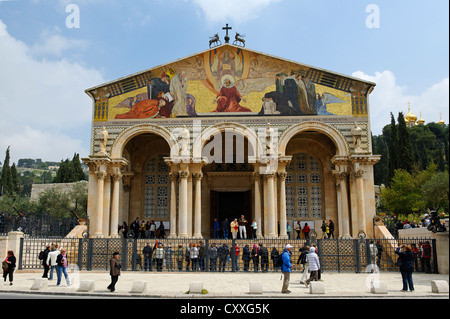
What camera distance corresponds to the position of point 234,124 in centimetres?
2444

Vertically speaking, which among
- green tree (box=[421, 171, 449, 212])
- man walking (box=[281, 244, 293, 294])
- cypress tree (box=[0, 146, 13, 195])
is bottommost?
man walking (box=[281, 244, 293, 294])

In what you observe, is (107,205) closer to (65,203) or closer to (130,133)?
(130,133)

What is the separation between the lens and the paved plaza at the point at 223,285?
38.0ft

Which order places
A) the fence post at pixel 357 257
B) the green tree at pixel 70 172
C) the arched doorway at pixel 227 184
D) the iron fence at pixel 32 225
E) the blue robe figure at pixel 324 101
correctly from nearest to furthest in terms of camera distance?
the fence post at pixel 357 257
the iron fence at pixel 32 225
the blue robe figure at pixel 324 101
the arched doorway at pixel 227 184
the green tree at pixel 70 172

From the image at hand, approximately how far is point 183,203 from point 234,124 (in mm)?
5273

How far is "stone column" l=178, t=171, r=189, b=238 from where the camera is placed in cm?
2359

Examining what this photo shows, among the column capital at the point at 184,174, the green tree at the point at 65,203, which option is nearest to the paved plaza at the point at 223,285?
the column capital at the point at 184,174

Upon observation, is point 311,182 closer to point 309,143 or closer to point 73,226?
point 309,143

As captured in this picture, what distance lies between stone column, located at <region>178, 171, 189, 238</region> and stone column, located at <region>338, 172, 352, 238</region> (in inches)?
338

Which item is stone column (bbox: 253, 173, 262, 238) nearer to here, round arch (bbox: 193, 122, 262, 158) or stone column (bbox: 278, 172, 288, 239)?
stone column (bbox: 278, 172, 288, 239)

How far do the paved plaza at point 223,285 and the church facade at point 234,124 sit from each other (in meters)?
6.35

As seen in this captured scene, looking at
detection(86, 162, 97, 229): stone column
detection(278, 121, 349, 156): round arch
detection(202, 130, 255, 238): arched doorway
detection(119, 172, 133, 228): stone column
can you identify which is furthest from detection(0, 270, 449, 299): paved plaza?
detection(202, 130, 255, 238): arched doorway

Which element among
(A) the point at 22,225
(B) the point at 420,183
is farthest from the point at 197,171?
(B) the point at 420,183

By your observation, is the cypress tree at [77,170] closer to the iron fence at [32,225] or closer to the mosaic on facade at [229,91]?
the mosaic on facade at [229,91]
